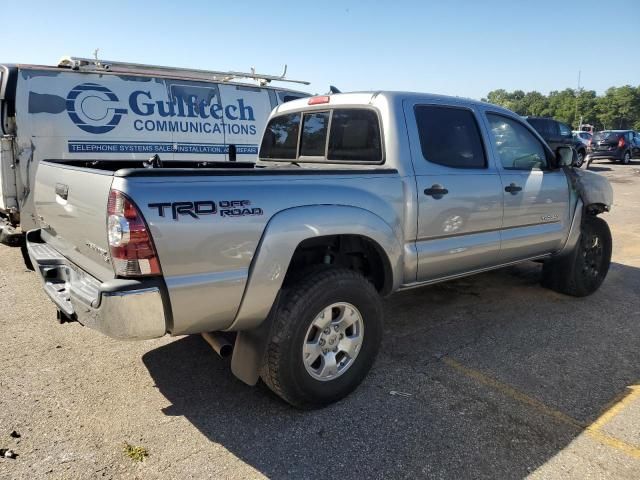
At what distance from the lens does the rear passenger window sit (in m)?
3.57

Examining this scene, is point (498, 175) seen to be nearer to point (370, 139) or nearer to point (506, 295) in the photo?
point (370, 139)

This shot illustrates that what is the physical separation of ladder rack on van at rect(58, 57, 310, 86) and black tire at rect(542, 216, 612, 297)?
542 cm

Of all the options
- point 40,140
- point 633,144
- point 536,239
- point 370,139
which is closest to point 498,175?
point 536,239

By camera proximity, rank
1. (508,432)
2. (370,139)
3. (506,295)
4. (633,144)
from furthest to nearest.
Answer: (633,144)
(506,295)
(370,139)
(508,432)

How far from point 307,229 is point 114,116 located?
495 cm

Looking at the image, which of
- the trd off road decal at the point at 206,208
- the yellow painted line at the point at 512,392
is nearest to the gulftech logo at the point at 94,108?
the trd off road decal at the point at 206,208

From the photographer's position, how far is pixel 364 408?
300 centimetres

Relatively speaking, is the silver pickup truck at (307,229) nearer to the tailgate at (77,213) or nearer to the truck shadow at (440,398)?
the tailgate at (77,213)

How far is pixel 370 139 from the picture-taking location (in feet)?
11.6

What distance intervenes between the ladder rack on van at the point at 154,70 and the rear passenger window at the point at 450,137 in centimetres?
475

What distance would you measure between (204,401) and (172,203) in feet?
4.62

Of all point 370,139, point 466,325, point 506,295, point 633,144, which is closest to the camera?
point 370,139

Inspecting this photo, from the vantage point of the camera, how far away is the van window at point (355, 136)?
352 centimetres

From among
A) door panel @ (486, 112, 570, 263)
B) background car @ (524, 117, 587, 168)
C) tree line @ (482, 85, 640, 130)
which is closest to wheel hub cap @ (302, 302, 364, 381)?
door panel @ (486, 112, 570, 263)
